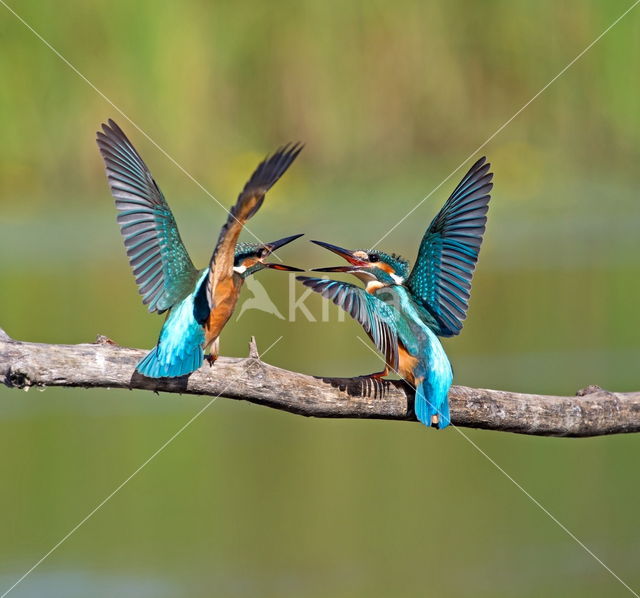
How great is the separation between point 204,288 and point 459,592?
1.79 meters

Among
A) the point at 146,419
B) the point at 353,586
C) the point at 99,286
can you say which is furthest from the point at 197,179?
the point at 353,586

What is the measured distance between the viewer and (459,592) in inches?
189

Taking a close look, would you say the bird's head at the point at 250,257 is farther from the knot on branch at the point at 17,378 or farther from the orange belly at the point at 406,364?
the knot on branch at the point at 17,378

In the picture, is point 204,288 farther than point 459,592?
No

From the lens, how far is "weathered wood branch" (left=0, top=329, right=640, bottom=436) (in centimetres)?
323

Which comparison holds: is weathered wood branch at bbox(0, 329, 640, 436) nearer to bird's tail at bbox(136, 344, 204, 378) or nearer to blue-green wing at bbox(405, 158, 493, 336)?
bird's tail at bbox(136, 344, 204, 378)

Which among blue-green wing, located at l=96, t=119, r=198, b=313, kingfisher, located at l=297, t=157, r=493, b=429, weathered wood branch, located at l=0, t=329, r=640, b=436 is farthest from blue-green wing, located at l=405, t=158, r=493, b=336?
blue-green wing, located at l=96, t=119, r=198, b=313

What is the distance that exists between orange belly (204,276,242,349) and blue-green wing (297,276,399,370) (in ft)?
0.90

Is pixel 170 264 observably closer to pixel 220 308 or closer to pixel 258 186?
pixel 220 308

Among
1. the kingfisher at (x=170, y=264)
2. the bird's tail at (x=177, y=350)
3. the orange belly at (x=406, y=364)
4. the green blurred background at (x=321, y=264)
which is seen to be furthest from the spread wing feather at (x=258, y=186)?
the green blurred background at (x=321, y=264)

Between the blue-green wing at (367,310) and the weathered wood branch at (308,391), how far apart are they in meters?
0.12

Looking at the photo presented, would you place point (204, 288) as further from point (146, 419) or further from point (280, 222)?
point (280, 222)

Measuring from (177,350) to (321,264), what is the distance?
5891mm

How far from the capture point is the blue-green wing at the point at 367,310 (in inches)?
140
